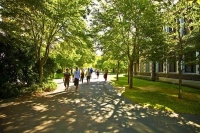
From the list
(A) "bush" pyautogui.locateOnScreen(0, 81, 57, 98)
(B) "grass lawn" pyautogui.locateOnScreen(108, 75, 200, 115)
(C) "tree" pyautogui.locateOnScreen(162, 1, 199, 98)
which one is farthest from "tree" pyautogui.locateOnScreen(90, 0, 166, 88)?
(A) "bush" pyautogui.locateOnScreen(0, 81, 57, 98)

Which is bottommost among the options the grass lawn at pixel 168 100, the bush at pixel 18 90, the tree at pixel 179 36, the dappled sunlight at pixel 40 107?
the grass lawn at pixel 168 100

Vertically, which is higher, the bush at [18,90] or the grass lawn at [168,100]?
the bush at [18,90]

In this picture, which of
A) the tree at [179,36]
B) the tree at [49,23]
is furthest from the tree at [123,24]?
the tree at [49,23]

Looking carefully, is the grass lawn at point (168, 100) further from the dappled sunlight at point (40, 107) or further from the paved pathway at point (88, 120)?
the dappled sunlight at point (40, 107)

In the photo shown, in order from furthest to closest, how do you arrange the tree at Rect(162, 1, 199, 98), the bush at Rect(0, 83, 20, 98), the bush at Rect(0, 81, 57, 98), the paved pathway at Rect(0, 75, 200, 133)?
the tree at Rect(162, 1, 199, 98) → the bush at Rect(0, 81, 57, 98) → the bush at Rect(0, 83, 20, 98) → the paved pathway at Rect(0, 75, 200, 133)

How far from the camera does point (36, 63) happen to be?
16406 millimetres

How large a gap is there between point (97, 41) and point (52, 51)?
14.2 feet

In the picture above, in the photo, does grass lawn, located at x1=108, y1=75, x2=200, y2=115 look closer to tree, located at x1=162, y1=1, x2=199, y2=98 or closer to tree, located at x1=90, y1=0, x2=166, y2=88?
tree, located at x1=162, y1=1, x2=199, y2=98

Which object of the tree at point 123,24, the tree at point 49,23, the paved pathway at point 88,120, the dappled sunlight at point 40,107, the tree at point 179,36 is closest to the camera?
the paved pathway at point 88,120

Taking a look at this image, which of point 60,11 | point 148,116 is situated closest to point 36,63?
point 60,11

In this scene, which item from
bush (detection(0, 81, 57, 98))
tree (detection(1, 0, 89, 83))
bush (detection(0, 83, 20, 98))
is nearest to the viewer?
bush (detection(0, 83, 20, 98))

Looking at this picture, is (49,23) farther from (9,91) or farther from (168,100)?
(168,100)

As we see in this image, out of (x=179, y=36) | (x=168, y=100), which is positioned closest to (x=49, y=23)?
(x=179, y=36)

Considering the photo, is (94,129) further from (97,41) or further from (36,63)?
(97,41)
